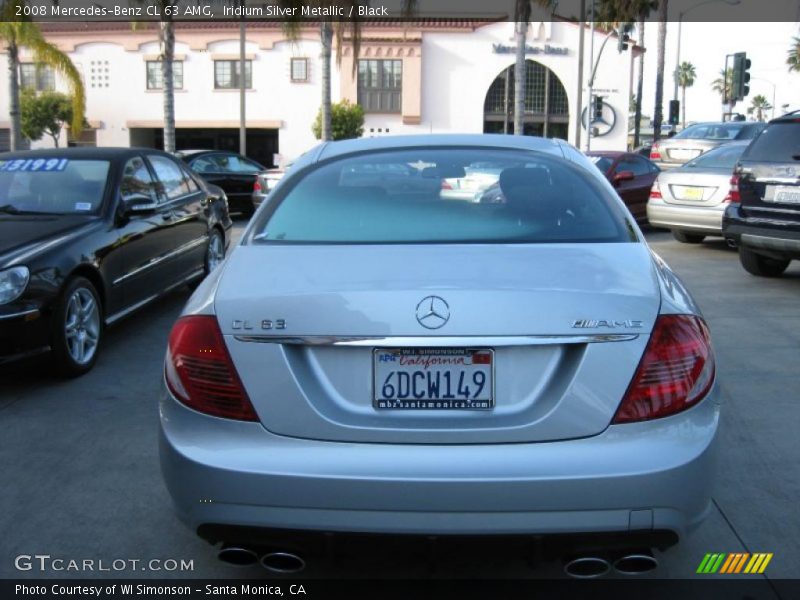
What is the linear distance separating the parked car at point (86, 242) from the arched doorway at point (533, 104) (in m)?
38.0

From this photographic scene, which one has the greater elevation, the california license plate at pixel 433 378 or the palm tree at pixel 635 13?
the palm tree at pixel 635 13

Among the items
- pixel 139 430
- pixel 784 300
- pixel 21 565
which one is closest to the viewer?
pixel 21 565

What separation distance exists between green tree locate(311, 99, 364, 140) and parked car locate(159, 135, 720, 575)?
38.0 meters

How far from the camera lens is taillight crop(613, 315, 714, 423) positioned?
8.41 feet

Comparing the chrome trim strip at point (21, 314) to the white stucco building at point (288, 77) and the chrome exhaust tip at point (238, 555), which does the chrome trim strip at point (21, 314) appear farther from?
the white stucco building at point (288, 77)

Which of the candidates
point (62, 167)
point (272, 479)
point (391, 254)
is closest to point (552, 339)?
point (391, 254)

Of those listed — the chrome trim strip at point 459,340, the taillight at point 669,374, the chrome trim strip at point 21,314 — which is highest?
the chrome trim strip at point 459,340

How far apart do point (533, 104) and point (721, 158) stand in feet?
115

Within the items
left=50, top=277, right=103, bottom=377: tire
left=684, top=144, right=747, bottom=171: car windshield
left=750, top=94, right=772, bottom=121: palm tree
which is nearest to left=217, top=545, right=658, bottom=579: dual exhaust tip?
left=50, top=277, right=103, bottom=377: tire

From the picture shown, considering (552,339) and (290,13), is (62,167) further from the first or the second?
(290,13)

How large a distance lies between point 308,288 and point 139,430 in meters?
2.51

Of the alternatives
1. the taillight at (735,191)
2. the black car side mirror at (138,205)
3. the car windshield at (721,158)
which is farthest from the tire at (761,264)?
the black car side mirror at (138,205)

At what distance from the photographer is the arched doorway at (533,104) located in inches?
1757

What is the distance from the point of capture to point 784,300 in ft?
27.6
